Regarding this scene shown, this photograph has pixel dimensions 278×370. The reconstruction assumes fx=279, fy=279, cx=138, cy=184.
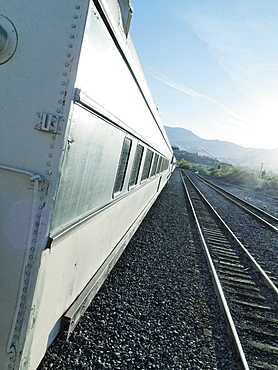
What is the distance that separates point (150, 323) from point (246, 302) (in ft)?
7.60

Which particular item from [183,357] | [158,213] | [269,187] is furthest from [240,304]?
[269,187]

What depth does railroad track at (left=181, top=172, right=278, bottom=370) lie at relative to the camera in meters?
3.91

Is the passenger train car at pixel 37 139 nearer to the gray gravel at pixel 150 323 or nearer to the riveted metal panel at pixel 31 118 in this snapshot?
the riveted metal panel at pixel 31 118

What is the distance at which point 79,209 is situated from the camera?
285cm

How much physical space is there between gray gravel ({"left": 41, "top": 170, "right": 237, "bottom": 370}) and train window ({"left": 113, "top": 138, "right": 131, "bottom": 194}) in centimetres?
177

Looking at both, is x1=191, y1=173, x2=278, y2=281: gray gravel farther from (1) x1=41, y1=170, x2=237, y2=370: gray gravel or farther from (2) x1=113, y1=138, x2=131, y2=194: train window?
(2) x1=113, y1=138, x2=131, y2=194: train window

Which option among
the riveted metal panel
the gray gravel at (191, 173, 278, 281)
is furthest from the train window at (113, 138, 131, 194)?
the gray gravel at (191, 173, 278, 281)

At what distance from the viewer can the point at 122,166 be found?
4.47 metres

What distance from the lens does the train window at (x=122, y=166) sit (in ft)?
14.0

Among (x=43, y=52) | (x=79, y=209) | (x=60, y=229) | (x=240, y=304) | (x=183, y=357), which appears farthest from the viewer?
(x=240, y=304)

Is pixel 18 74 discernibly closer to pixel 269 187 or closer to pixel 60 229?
pixel 60 229

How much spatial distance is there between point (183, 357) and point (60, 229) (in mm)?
2452

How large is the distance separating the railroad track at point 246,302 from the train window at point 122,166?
2716 mm

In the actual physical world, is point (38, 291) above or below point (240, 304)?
above
